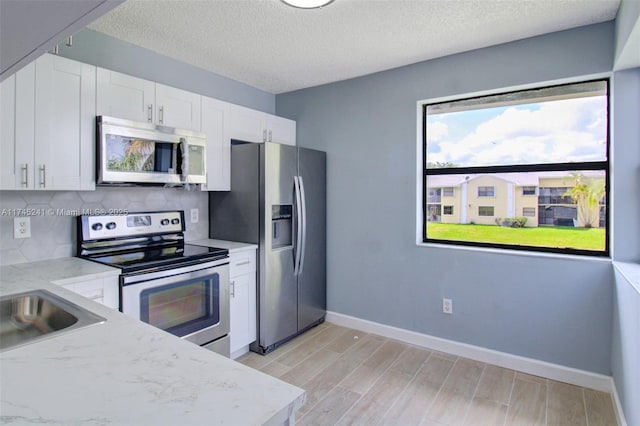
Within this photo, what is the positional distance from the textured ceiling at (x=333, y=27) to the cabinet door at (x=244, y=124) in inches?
16.2

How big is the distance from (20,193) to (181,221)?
1.08 m

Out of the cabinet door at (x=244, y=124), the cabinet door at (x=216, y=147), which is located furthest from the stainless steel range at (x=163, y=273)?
the cabinet door at (x=244, y=124)

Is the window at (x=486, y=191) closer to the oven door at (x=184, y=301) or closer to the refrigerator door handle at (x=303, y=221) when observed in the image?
the refrigerator door handle at (x=303, y=221)

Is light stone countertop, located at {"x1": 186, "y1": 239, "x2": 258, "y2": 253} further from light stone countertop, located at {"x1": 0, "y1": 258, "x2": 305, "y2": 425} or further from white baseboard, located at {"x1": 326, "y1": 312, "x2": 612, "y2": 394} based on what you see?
light stone countertop, located at {"x1": 0, "y1": 258, "x2": 305, "y2": 425}

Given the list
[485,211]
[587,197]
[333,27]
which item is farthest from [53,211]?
[587,197]

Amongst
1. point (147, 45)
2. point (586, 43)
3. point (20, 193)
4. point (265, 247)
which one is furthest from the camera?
point (265, 247)

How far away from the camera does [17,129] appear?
6.26ft

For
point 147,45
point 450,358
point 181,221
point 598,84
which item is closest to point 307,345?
point 450,358

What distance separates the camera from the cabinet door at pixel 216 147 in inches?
114

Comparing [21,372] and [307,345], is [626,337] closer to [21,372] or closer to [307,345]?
[307,345]

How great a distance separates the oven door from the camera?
213 centimetres

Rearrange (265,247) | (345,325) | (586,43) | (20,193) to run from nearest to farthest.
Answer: (20,193) → (586,43) → (265,247) → (345,325)

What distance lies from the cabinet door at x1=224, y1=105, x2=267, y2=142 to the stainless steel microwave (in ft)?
1.18

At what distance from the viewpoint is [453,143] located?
3.07 meters
